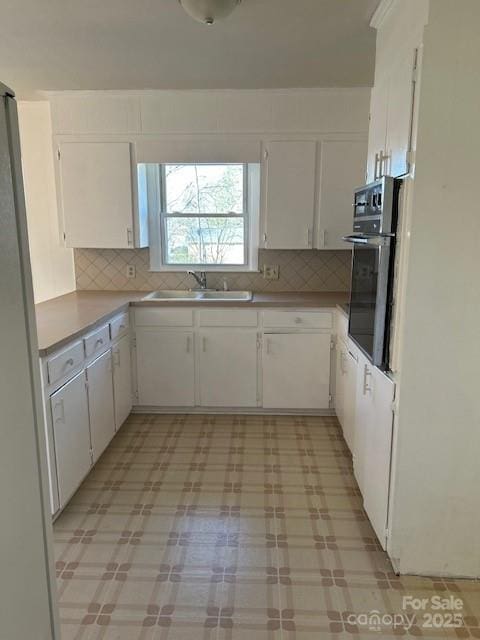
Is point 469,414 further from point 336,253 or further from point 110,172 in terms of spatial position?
point 110,172

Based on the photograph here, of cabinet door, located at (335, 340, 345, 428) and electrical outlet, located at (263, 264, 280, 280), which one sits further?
electrical outlet, located at (263, 264, 280, 280)

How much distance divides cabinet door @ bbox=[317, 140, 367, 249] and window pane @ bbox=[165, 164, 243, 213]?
0.74 metres

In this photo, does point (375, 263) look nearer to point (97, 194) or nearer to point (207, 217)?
point (207, 217)

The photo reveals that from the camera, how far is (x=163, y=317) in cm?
354

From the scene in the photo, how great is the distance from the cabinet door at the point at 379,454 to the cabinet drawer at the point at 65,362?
4.97 ft

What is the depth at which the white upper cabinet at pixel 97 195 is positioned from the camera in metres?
3.60

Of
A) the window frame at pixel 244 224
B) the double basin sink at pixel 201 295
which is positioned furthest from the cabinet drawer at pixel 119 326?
the window frame at pixel 244 224

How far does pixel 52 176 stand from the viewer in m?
3.98

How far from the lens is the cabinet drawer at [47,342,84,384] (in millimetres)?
2234

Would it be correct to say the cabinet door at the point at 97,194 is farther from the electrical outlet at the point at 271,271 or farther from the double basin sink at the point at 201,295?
the electrical outlet at the point at 271,271

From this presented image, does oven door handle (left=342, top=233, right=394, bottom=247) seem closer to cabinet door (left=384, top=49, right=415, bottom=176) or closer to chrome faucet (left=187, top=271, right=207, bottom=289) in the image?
cabinet door (left=384, top=49, right=415, bottom=176)

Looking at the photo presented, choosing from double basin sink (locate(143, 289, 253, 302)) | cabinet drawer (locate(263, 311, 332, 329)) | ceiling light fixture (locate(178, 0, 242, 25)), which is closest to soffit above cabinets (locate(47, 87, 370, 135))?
double basin sink (locate(143, 289, 253, 302))

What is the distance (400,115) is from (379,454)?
1.45 meters

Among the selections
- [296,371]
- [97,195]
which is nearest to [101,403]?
[296,371]
